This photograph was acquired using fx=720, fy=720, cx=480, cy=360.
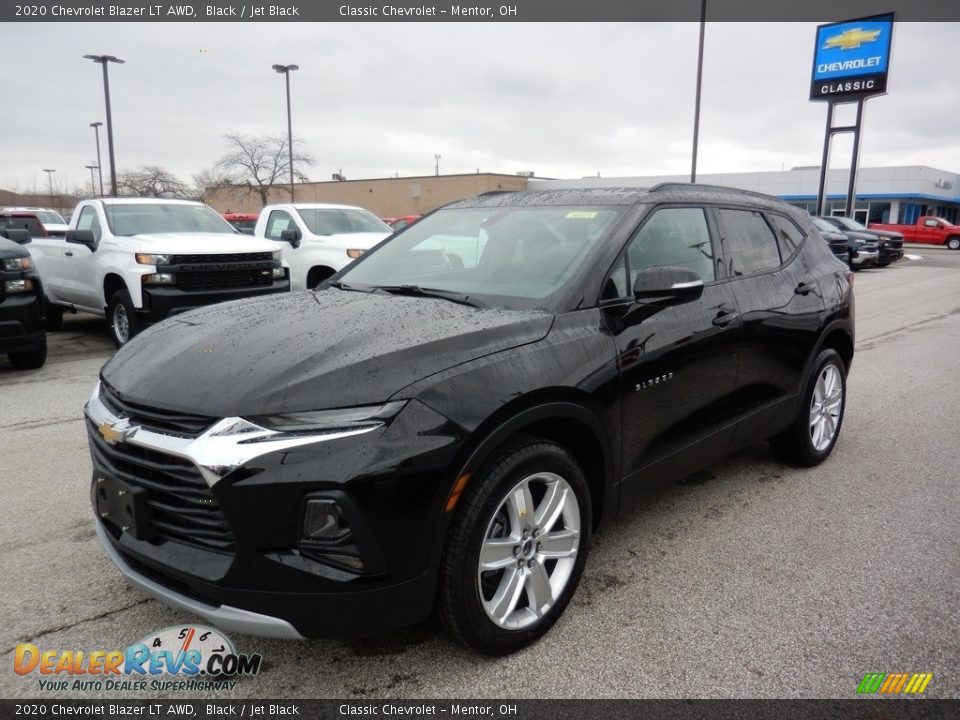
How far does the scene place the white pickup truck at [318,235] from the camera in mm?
10938

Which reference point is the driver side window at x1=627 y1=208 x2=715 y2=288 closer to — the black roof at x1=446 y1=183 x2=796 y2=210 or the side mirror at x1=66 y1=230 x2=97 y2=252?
the black roof at x1=446 y1=183 x2=796 y2=210

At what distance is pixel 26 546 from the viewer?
3.51 metres

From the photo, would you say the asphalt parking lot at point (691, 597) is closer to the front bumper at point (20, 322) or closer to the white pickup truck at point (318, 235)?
the front bumper at point (20, 322)

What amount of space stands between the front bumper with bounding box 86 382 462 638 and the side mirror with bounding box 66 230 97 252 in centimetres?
782

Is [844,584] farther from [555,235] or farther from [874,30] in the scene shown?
[874,30]

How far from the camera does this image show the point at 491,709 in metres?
2.43

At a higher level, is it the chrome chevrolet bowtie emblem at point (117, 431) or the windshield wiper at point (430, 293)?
the windshield wiper at point (430, 293)

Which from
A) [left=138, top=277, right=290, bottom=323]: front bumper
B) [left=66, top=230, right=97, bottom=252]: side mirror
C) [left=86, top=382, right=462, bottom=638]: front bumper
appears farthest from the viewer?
[left=66, top=230, right=97, bottom=252]: side mirror

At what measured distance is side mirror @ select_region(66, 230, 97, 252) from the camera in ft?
29.4

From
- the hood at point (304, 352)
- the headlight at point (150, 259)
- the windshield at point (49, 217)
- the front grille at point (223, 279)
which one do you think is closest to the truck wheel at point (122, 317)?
the headlight at point (150, 259)

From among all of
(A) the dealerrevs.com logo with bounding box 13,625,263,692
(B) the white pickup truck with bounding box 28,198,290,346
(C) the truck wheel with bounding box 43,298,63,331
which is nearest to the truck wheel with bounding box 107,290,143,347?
(B) the white pickup truck with bounding box 28,198,290,346

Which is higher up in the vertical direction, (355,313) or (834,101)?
(834,101)

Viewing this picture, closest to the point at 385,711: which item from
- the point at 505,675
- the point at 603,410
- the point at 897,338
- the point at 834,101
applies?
the point at 505,675

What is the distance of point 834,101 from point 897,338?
94.6ft
